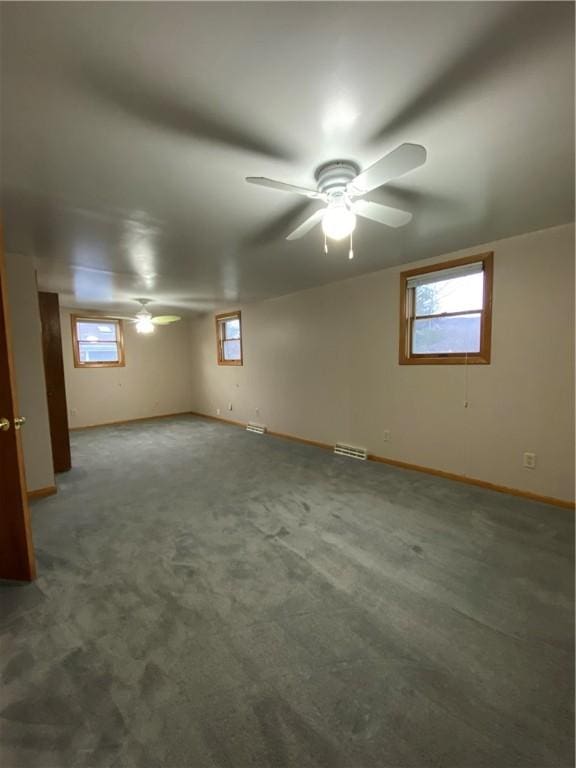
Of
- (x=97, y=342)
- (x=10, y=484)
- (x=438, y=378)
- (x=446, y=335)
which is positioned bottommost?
(x=10, y=484)

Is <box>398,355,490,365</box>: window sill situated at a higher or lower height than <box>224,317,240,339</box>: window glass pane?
lower

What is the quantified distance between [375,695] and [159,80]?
2399mm

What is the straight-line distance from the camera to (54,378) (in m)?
3.97

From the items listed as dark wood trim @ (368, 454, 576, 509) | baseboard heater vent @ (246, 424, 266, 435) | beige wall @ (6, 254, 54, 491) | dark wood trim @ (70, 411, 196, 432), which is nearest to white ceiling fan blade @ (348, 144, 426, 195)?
dark wood trim @ (368, 454, 576, 509)

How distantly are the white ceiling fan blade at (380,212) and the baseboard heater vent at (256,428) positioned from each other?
14.6 feet

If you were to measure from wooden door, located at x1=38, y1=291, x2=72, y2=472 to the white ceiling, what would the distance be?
5.23 feet

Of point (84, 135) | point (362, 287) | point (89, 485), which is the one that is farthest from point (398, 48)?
point (89, 485)

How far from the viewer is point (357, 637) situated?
5.07 ft

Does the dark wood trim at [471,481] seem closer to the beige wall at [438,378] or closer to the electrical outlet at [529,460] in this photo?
the beige wall at [438,378]

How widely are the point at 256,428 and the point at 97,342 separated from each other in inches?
146

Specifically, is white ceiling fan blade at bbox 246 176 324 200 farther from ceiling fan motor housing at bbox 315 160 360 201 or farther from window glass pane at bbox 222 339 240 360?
window glass pane at bbox 222 339 240 360

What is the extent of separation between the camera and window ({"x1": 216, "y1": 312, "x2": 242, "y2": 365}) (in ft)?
21.1

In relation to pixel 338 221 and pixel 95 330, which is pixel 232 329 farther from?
pixel 338 221

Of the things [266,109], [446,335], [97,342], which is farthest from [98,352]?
[266,109]
